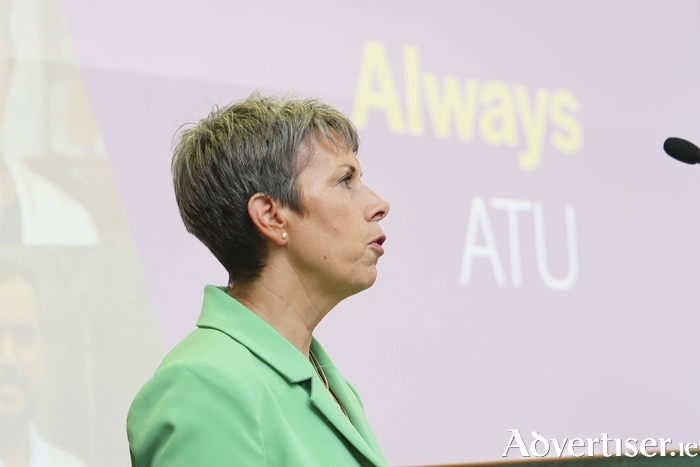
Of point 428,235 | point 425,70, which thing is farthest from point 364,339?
point 425,70

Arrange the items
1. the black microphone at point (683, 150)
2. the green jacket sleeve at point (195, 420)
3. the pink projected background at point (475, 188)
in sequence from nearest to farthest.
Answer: the green jacket sleeve at point (195, 420) < the black microphone at point (683, 150) < the pink projected background at point (475, 188)

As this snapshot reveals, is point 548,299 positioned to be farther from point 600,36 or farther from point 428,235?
point 600,36

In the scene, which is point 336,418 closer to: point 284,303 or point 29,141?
point 284,303

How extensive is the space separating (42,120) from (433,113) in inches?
49.6

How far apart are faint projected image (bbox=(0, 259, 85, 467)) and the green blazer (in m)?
1.08

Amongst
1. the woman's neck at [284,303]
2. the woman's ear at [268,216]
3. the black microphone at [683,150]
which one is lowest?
the woman's neck at [284,303]

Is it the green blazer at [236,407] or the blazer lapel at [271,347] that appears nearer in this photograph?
the green blazer at [236,407]

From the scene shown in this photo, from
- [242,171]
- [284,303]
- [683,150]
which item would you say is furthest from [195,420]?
[683,150]

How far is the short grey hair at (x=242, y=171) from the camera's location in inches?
61.9

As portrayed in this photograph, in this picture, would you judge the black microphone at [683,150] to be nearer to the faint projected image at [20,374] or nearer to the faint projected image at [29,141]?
the faint projected image at [29,141]

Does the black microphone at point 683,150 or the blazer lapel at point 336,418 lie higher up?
the black microphone at point 683,150

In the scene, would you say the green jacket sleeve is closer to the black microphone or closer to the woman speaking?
the woman speaking

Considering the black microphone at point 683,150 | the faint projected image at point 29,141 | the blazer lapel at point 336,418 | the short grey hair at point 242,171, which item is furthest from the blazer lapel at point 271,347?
the faint projected image at point 29,141

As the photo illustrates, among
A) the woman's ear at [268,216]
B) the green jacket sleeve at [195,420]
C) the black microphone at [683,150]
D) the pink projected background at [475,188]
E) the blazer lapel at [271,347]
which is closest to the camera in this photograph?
the green jacket sleeve at [195,420]
